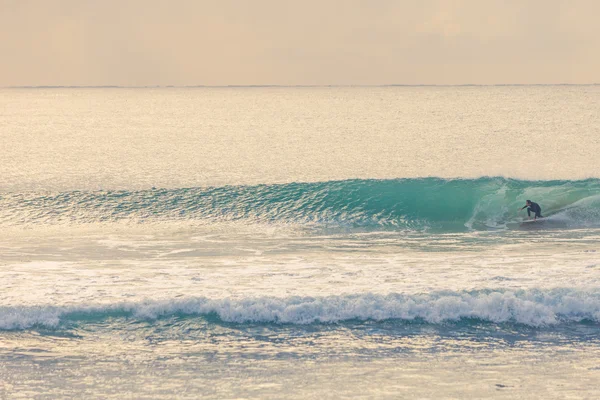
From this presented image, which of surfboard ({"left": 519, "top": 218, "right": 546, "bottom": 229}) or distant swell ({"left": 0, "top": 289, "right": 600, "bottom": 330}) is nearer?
distant swell ({"left": 0, "top": 289, "right": 600, "bottom": 330})

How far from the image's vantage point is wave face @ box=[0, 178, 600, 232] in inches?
962

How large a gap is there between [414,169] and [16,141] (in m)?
38.9

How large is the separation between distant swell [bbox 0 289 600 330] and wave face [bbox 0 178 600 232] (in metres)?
10.3

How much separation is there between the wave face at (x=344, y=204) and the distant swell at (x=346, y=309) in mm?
10263

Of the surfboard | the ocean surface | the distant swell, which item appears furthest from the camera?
the surfboard

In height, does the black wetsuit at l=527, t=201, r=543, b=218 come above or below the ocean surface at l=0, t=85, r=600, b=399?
above

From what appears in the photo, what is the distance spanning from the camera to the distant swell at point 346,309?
12523mm

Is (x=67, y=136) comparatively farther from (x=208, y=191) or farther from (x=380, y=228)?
(x=380, y=228)

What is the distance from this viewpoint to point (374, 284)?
563 inches

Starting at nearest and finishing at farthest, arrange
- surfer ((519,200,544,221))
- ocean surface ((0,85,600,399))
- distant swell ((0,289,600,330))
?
ocean surface ((0,85,600,399))
distant swell ((0,289,600,330))
surfer ((519,200,544,221))

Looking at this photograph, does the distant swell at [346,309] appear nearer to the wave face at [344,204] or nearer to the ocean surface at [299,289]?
the ocean surface at [299,289]

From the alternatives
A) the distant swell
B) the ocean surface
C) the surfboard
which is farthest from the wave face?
the distant swell

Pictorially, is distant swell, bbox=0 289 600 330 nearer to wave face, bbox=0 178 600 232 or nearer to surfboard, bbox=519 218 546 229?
surfboard, bbox=519 218 546 229

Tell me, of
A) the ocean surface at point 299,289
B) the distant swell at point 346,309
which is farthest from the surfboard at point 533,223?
the distant swell at point 346,309
